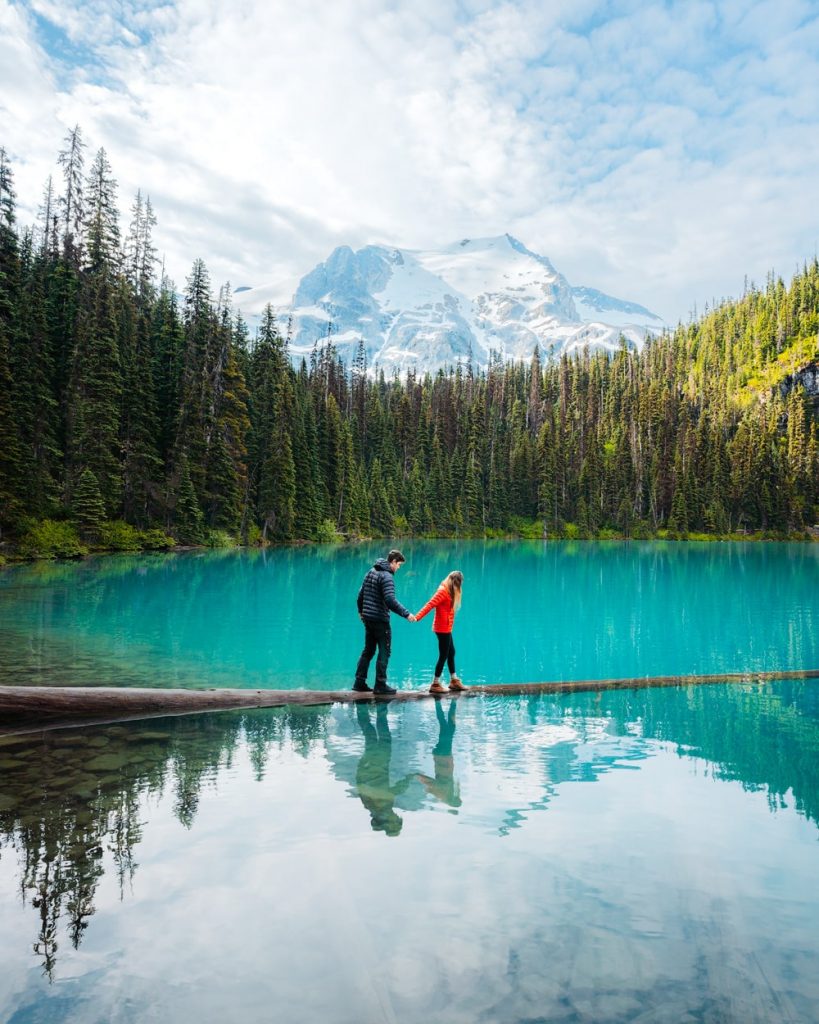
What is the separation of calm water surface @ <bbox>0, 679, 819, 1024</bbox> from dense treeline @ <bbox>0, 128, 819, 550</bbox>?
35.0 metres

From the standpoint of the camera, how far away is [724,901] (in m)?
5.67

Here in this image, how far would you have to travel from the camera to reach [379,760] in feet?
29.8

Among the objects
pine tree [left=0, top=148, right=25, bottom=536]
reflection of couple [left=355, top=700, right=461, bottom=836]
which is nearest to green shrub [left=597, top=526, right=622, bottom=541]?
pine tree [left=0, top=148, right=25, bottom=536]

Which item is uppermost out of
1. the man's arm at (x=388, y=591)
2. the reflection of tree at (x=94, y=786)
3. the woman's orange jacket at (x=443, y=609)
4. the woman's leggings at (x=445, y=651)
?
the man's arm at (x=388, y=591)

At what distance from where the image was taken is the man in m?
11.4

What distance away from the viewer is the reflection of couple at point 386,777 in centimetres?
725

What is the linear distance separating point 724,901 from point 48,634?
58.0ft

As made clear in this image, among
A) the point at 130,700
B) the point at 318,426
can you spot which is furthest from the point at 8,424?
the point at 318,426

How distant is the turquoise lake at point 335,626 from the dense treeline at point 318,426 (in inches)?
371

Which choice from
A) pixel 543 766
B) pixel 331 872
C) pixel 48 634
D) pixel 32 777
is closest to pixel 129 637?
pixel 48 634

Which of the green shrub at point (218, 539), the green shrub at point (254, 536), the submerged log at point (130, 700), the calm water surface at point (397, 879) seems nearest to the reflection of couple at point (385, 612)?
the submerged log at point (130, 700)

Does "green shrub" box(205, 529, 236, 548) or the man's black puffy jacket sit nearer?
the man's black puffy jacket

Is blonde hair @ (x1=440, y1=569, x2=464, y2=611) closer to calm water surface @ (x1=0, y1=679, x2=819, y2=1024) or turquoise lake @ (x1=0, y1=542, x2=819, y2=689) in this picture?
calm water surface @ (x1=0, y1=679, x2=819, y2=1024)

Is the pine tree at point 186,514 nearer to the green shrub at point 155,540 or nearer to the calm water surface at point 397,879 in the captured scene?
the green shrub at point 155,540
